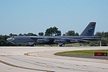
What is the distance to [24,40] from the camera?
94500 mm

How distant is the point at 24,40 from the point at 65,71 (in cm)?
7689

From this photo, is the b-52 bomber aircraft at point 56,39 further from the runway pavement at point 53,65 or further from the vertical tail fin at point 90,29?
the runway pavement at point 53,65

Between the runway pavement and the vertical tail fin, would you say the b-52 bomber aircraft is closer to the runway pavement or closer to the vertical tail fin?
the vertical tail fin

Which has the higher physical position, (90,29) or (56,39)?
(90,29)

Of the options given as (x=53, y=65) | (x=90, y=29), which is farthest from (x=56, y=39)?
(x=53, y=65)

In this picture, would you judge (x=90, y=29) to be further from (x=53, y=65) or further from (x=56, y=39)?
(x=53, y=65)

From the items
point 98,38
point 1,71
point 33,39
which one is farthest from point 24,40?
point 1,71

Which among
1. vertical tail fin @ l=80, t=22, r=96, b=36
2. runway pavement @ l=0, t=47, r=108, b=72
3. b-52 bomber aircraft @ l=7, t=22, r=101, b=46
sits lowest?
runway pavement @ l=0, t=47, r=108, b=72

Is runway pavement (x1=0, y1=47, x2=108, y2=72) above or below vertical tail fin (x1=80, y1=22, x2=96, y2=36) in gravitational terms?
below

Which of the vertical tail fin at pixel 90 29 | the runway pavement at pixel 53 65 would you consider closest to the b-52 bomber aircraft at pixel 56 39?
the vertical tail fin at pixel 90 29

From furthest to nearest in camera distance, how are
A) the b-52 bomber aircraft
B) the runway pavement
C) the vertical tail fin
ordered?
the vertical tail fin → the b-52 bomber aircraft → the runway pavement

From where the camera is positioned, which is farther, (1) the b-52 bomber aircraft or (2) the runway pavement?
(1) the b-52 bomber aircraft

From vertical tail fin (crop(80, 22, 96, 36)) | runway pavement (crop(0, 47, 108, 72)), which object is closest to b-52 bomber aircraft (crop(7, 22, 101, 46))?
vertical tail fin (crop(80, 22, 96, 36))

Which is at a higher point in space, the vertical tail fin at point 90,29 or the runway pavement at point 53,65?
the vertical tail fin at point 90,29
